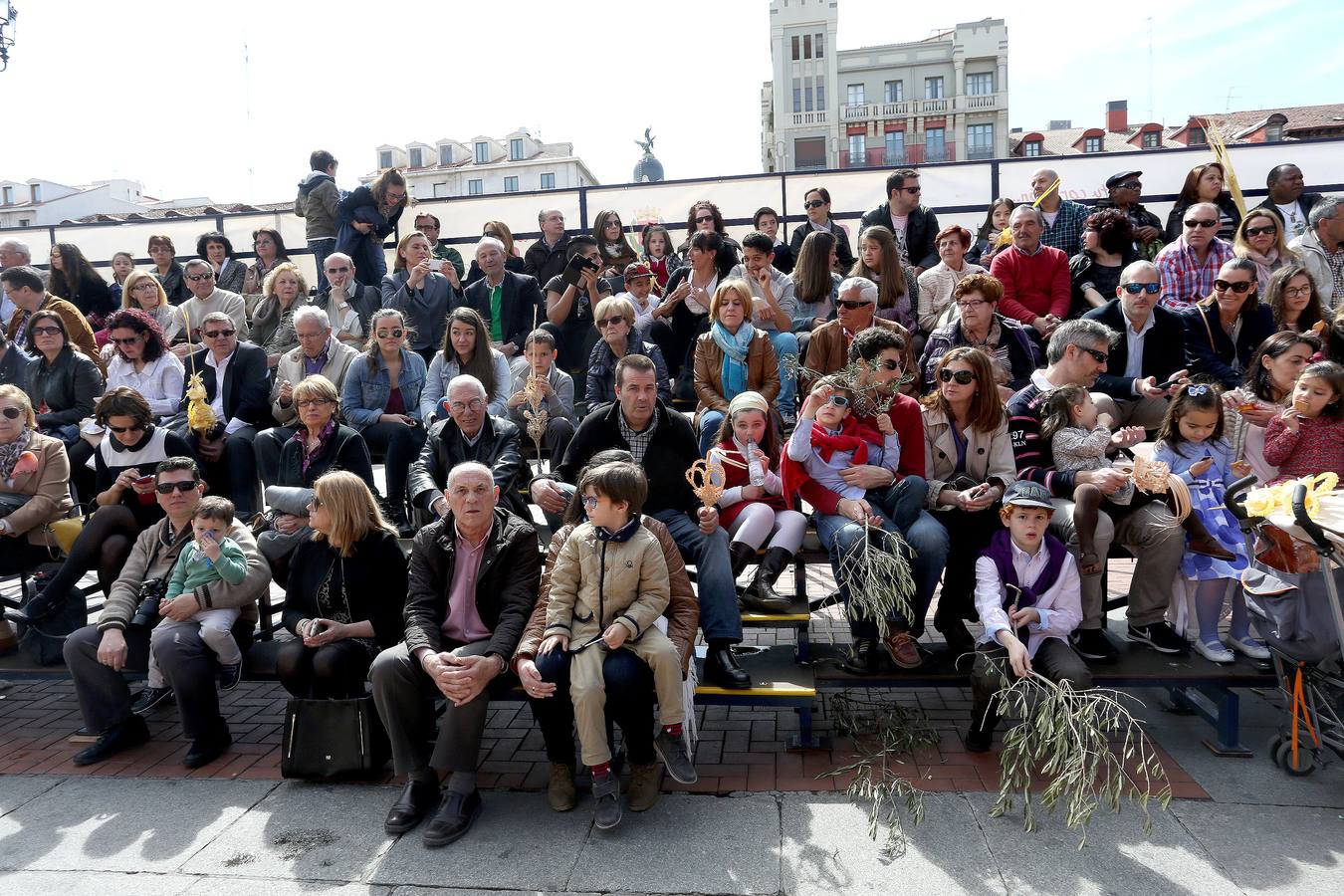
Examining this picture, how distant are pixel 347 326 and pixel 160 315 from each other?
2.02 metres

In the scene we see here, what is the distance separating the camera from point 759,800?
3.68 m

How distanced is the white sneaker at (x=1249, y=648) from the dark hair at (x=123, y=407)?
253 inches

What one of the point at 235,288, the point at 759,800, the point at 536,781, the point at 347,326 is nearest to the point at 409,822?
the point at 536,781

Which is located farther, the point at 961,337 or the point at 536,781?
the point at 961,337

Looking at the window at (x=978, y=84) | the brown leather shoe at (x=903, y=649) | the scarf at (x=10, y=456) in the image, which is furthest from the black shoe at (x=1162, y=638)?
the window at (x=978, y=84)

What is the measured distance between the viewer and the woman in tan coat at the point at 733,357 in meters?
5.86

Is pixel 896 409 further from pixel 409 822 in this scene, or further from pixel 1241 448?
pixel 409 822

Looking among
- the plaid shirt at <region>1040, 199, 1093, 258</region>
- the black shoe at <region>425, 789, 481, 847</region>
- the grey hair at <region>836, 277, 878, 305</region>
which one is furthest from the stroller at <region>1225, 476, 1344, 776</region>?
the plaid shirt at <region>1040, 199, 1093, 258</region>

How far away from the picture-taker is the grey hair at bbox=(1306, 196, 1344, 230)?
6.74 meters

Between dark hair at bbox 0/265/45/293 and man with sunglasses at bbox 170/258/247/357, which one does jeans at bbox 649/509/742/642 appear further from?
dark hair at bbox 0/265/45/293

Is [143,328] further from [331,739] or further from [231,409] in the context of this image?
[331,739]

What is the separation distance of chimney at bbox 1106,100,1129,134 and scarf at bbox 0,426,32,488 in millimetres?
65846

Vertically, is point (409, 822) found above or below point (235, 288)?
below

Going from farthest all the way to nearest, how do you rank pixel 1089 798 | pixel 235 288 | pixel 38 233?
pixel 38 233, pixel 235 288, pixel 1089 798
